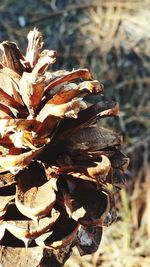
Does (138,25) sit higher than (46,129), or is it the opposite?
(46,129)

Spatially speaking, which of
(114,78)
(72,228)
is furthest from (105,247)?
(72,228)

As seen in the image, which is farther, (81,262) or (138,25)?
(138,25)

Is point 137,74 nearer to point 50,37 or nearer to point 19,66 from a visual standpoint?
point 50,37

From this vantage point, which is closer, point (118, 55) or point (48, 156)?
point (48, 156)

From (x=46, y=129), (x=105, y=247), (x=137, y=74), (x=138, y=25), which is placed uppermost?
(x=46, y=129)

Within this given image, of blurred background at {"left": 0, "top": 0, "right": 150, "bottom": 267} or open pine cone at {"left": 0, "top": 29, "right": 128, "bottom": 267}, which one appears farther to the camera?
blurred background at {"left": 0, "top": 0, "right": 150, "bottom": 267}
